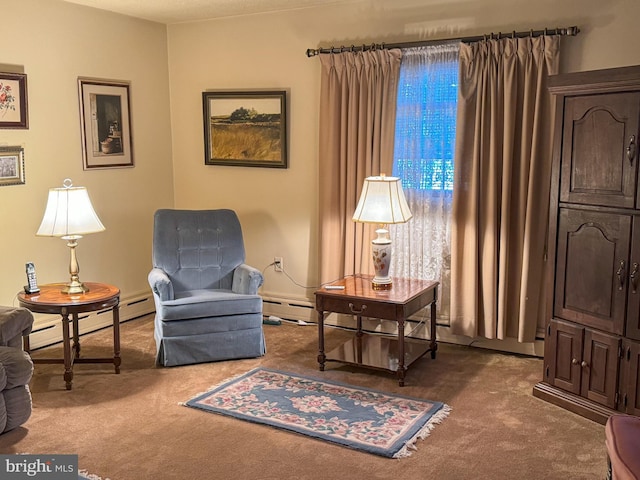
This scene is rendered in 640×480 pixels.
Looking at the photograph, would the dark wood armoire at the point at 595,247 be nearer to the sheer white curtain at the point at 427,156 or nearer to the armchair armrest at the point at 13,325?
the sheer white curtain at the point at 427,156

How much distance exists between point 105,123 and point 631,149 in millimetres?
3776

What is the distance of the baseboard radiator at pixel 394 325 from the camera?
4.66 metres

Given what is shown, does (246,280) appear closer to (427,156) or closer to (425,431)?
(427,156)

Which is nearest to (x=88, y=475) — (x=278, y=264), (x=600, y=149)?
(x=278, y=264)

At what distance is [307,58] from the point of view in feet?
17.1

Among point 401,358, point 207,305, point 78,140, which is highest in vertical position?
point 78,140

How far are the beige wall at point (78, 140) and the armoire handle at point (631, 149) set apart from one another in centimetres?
376

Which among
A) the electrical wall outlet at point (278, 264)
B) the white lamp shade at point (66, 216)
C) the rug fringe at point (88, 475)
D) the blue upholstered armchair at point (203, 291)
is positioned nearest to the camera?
the rug fringe at point (88, 475)

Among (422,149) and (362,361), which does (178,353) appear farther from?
(422,149)

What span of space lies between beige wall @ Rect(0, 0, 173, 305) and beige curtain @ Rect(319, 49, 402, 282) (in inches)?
61.3

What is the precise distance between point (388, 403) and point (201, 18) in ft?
11.6

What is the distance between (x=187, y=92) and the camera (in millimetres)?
5809

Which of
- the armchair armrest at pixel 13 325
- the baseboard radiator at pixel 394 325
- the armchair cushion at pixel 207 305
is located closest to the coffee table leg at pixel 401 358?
the baseboard radiator at pixel 394 325

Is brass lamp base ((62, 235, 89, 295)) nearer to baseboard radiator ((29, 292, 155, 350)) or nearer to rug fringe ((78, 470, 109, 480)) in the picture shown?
baseboard radiator ((29, 292, 155, 350))
